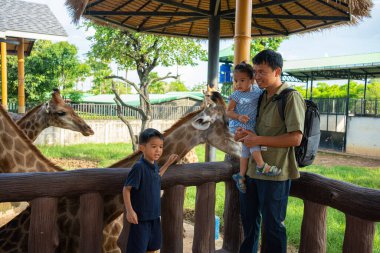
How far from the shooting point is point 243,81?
2.84 m

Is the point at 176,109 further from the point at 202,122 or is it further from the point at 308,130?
the point at 308,130

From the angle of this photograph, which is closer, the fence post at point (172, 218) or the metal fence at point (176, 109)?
the fence post at point (172, 218)

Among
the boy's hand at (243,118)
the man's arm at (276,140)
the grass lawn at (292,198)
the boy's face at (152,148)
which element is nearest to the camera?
the man's arm at (276,140)

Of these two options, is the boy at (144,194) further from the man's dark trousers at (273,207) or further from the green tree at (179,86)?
the green tree at (179,86)

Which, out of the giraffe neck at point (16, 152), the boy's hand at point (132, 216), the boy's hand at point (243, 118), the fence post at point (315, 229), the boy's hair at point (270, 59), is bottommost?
the fence post at point (315, 229)

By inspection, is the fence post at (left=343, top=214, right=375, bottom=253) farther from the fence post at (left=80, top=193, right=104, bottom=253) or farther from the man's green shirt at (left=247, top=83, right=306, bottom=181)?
the fence post at (left=80, top=193, right=104, bottom=253)

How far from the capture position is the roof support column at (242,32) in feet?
12.2

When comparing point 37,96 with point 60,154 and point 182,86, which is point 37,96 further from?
point 182,86

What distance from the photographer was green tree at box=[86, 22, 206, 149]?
437 inches

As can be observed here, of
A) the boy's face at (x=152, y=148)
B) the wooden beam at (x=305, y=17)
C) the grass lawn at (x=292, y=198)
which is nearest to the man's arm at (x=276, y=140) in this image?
the boy's face at (x=152, y=148)

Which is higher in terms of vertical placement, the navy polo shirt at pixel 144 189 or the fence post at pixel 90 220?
the navy polo shirt at pixel 144 189

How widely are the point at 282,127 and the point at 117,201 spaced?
1515 millimetres

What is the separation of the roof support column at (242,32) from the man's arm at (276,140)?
1426mm

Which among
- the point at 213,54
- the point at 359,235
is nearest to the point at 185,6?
the point at 213,54
